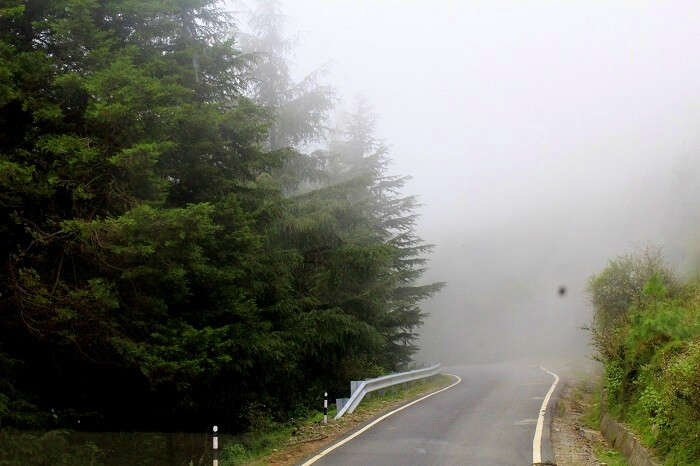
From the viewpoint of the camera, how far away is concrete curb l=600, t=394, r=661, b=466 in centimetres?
806

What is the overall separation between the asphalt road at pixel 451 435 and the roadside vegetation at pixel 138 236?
2.92 meters

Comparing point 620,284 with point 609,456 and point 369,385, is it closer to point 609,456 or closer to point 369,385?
point 369,385

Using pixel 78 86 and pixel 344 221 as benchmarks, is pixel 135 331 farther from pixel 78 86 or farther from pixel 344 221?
pixel 344 221

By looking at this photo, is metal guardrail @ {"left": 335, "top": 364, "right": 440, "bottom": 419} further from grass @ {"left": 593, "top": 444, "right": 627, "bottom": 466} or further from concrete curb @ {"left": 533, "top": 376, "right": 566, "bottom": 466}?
grass @ {"left": 593, "top": 444, "right": 627, "bottom": 466}

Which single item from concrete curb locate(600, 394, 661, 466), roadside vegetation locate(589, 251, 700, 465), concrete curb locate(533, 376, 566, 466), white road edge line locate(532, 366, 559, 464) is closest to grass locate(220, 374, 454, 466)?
white road edge line locate(532, 366, 559, 464)

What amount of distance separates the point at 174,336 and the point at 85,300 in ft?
5.46

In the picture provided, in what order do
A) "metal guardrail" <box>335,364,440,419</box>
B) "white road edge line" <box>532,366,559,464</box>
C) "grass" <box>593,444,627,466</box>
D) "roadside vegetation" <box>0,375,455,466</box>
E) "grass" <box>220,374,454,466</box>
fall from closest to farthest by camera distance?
1. "roadside vegetation" <box>0,375,455,466</box>
2. "grass" <box>593,444,627,466</box>
3. "white road edge line" <box>532,366,559,464</box>
4. "grass" <box>220,374,454,466</box>
5. "metal guardrail" <box>335,364,440,419</box>

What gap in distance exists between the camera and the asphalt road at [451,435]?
9547 millimetres

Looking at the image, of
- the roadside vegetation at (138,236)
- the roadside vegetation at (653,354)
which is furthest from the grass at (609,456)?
the roadside vegetation at (138,236)

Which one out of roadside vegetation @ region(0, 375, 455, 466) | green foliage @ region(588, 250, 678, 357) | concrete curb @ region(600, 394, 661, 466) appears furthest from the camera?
green foliage @ region(588, 250, 678, 357)

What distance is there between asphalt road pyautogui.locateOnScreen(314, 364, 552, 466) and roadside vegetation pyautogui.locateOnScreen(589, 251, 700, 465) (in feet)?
6.81

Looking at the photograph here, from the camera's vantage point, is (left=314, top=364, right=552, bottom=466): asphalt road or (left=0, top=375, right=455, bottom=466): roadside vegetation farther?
(left=314, top=364, right=552, bottom=466): asphalt road

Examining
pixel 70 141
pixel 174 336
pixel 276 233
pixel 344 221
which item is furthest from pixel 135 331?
pixel 344 221

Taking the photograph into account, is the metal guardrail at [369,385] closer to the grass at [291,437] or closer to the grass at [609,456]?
the grass at [291,437]
